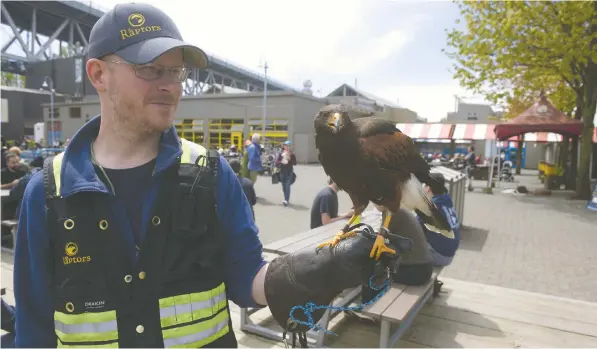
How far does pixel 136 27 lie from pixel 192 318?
1.06 meters

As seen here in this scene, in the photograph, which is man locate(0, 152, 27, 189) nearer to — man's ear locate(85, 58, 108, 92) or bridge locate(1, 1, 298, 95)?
man's ear locate(85, 58, 108, 92)

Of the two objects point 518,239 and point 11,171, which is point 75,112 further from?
point 518,239

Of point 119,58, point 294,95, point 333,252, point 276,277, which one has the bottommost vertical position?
point 276,277

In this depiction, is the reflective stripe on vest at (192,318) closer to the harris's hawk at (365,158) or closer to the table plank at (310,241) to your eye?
the harris's hawk at (365,158)

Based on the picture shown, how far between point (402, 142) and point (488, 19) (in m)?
14.1

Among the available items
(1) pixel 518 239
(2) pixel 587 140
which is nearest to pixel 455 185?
(1) pixel 518 239

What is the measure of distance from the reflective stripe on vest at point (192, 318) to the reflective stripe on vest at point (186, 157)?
49cm

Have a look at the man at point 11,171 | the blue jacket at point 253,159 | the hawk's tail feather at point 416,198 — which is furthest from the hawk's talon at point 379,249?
the blue jacket at point 253,159

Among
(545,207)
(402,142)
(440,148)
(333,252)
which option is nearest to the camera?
(333,252)

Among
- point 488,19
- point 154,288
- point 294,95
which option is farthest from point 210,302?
point 294,95

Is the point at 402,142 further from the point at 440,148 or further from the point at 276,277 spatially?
the point at 440,148

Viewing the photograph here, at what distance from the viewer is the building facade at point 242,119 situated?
1639 cm

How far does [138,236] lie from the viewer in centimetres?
134

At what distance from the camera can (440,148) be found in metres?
25.8
